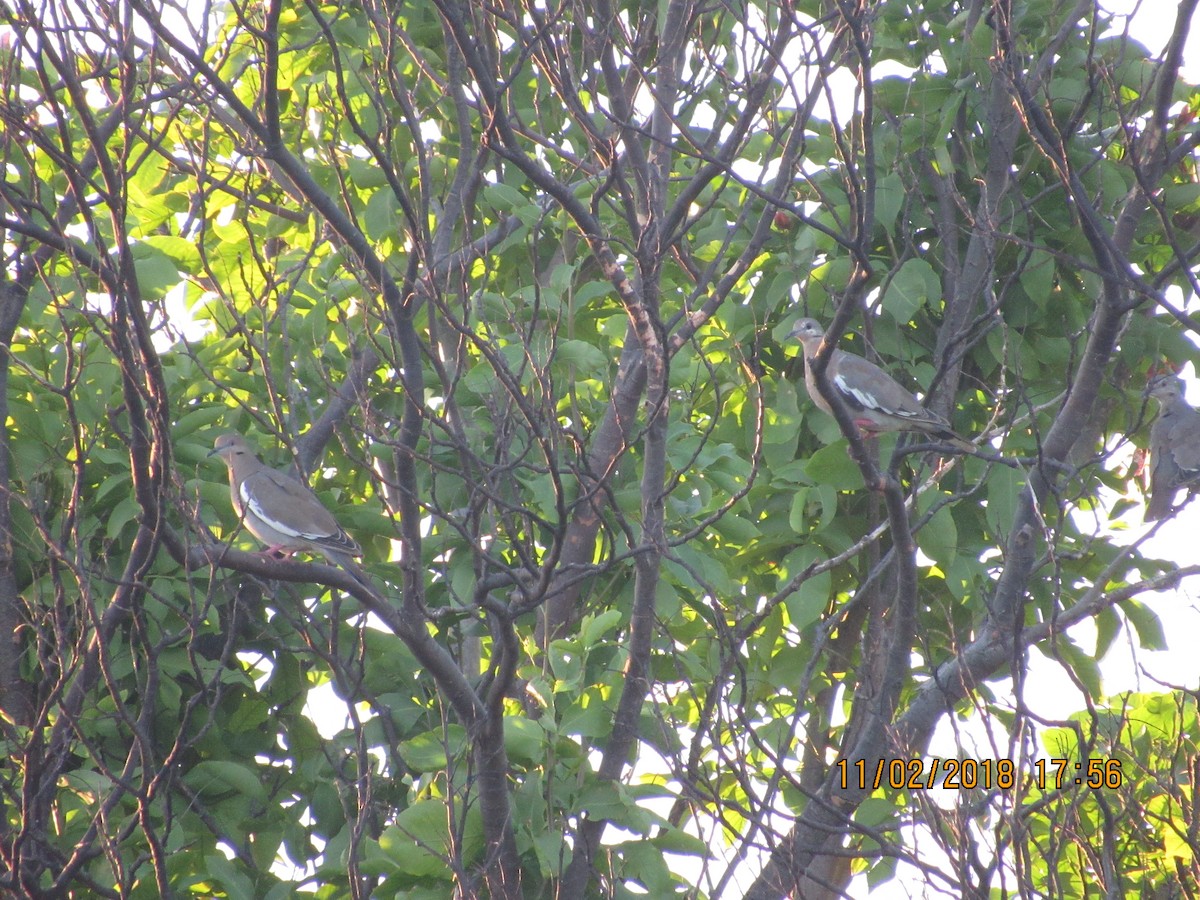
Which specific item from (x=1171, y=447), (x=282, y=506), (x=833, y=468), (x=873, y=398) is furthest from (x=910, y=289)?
(x=282, y=506)

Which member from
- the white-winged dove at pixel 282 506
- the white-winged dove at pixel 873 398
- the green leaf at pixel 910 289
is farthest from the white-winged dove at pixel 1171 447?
the white-winged dove at pixel 282 506

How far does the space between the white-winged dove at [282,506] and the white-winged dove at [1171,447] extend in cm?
398

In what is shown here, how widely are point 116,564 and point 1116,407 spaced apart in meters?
4.86

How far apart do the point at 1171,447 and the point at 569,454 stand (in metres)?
3.76

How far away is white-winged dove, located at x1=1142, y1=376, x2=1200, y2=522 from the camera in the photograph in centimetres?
649

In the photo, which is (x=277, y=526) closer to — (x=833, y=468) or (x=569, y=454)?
(x=569, y=454)

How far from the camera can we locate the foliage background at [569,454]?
366cm

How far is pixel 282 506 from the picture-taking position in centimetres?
616

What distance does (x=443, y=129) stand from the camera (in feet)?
23.4
